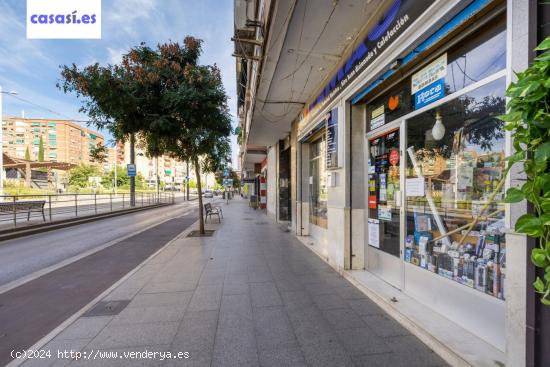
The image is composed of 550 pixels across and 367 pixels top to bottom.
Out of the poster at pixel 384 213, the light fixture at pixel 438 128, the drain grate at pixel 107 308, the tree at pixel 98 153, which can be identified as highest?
the tree at pixel 98 153

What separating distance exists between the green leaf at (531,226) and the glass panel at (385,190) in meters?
2.52

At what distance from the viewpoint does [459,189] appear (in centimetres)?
303

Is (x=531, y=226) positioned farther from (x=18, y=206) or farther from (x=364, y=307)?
(x=18, y=206)

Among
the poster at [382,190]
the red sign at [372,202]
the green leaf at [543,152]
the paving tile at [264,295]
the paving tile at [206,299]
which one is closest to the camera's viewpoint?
the green leaf at [543,152]

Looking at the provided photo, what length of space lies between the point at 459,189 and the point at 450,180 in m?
0.17

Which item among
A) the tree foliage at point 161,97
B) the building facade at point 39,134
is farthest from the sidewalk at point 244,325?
the building facade at point 39,134

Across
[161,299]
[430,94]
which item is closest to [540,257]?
[430,94]

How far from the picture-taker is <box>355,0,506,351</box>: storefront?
101 inches

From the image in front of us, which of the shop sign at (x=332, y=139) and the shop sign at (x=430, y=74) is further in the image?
the shop sign at (x=332, y=139)

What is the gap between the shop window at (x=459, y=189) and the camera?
2576 millimetres

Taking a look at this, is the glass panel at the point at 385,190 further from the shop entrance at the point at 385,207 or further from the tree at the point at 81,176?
the tree at the point at 81,176

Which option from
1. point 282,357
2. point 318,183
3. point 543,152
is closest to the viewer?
point 543,152

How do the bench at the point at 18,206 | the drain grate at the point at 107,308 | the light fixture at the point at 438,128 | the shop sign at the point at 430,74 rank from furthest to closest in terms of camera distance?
the bench at the point at 18,206, the drain grate at the point at 107,308, the light fixture at the point at 438,128, the shop sign at the point at 430,74

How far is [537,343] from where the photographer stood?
1792 mm
